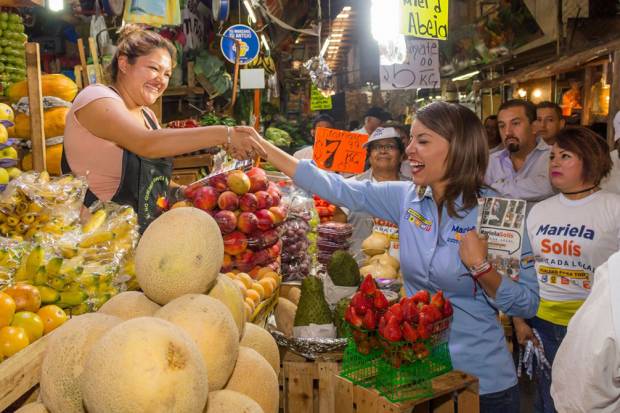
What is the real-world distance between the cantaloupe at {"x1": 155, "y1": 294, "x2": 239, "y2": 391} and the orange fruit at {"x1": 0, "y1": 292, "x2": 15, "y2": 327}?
0.42 metres

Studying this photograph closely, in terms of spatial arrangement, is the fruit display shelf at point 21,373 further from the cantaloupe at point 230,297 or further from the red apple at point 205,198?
the red apple at point 205,198

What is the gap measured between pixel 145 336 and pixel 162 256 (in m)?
0.41

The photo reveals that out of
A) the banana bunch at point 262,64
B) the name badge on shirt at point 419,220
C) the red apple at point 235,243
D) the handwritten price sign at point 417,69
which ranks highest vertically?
the banana bunch at point 262,64

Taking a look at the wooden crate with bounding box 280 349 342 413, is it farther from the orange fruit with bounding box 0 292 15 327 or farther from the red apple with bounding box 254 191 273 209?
the orange fruit with bounding box 0 292 15 327

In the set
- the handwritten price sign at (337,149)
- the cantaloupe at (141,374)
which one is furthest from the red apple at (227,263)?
the handwritten price sign at (337,149)

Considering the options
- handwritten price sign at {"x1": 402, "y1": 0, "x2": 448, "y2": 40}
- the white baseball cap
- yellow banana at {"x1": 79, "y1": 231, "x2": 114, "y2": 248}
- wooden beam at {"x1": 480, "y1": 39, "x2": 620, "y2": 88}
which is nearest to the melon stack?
yellow banana at {"x1": 79, "y1": 231, "x2": 114, "y2": 248}

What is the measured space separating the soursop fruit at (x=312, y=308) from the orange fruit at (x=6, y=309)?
5.55ft

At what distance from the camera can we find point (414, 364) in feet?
7.44

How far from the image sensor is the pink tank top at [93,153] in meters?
3.02

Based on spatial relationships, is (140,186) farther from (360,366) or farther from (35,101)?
(360,366)

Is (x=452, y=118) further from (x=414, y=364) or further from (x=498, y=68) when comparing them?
(x=498, y=68)

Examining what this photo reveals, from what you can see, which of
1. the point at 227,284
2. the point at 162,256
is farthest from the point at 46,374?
the point at 227,284

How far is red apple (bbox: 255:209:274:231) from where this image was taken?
3316 millimetres

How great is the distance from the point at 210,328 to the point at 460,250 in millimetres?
1313
